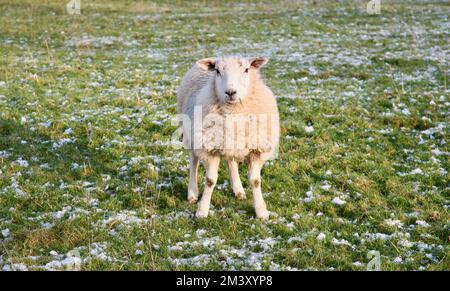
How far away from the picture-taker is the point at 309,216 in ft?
26.8

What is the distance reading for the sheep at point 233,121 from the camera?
7953mm

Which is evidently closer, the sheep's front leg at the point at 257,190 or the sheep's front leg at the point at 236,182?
the sheep's front leg at the point at 257,190

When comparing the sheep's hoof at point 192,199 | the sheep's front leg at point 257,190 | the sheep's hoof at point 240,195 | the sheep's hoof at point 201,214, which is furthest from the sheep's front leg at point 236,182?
the sheep's hoof at point 201,214

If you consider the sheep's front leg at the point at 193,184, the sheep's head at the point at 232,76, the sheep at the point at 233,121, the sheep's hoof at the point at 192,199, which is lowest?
the sheep's hoof at the point at 192,199

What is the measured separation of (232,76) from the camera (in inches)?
306

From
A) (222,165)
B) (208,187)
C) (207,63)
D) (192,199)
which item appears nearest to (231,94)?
(207,63)

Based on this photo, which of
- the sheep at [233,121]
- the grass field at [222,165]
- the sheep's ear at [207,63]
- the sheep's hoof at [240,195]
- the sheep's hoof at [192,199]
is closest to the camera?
the grass field at [222,165]

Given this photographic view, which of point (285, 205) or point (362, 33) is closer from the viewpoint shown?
point (285, 205)

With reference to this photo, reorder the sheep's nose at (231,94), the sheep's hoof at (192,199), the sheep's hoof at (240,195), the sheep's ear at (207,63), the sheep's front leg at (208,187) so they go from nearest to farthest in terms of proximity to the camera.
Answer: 1. the sheep's nose at (231,94)
2. the sheep's ear at (207,63)
3. the sheep's front leg at (208,187)
4. the sheep's hoof at (192,199)
5. the sheep's hoof at (240,195)

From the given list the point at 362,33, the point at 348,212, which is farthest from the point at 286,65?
the point at 348,212

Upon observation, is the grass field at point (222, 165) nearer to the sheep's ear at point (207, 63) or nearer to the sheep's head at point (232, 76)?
the sheep's head at point (232, 76)

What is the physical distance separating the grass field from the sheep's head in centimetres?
204
